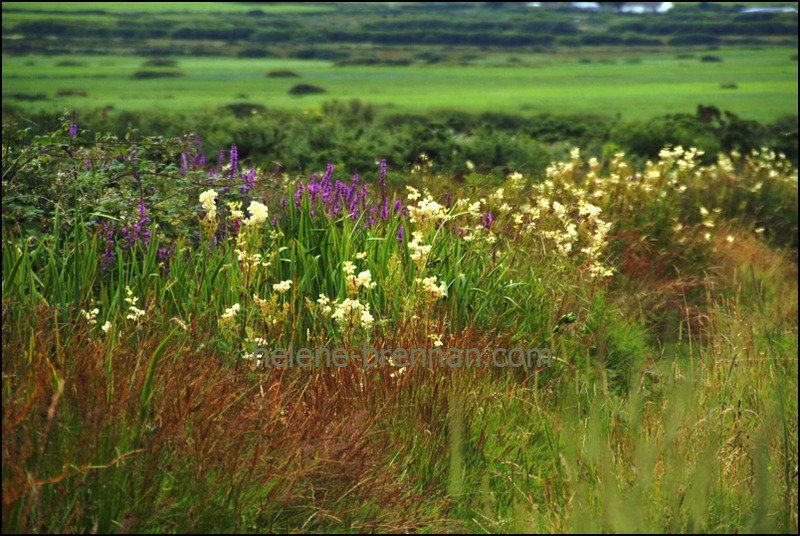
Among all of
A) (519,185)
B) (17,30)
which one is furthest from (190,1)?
(519,185)

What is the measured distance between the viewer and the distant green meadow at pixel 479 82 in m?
54.5

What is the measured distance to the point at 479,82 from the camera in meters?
94.5

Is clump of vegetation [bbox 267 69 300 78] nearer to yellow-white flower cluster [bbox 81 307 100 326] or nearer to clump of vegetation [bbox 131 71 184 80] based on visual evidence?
clump of vegetation [bbox 131 71 184 80]

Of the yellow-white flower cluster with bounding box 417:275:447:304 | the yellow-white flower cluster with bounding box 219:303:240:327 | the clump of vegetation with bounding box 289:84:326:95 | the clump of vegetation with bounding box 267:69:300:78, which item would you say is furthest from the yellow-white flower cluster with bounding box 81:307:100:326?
the clump of vegetation with bounding box 267:69:300:78

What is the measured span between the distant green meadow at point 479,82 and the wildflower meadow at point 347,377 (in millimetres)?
40957

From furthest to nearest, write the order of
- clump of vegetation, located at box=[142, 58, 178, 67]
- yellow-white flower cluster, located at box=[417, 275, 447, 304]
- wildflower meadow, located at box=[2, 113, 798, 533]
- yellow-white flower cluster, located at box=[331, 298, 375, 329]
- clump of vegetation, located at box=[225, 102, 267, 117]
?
clump of vegetation, located at box=[142, 58, 178, 67] < clump of vegetation, located at box=[225, 102, 267, 117] < yellow-white flower cluster, located at box=[417, 275, 447, 304] < yellow-white flower cluster, located at box=[331, 298, 375, 329] < wildflower meadow, located at box=[2, 113, 798, 533]

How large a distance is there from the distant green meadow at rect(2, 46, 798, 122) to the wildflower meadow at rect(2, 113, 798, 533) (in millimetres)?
40957

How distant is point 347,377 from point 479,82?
95.4 m

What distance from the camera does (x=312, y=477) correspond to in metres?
2.47

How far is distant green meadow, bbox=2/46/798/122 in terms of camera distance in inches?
2147

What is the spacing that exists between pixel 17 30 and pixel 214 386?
94972 millimetres

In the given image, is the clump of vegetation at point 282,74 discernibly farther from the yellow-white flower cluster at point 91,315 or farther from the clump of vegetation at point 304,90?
the yellow-white flower cluster at point 91,315

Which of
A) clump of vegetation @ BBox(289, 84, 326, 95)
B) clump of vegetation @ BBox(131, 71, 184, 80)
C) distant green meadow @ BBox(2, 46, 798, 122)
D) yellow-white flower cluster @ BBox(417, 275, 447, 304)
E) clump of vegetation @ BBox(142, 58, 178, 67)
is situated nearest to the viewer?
yellow-white flower cluster @ BBox(417, 275, 447, 304)

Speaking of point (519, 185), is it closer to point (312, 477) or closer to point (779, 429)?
point (779, 429)
